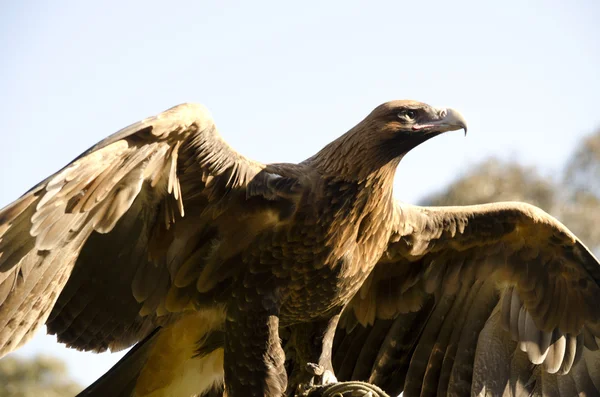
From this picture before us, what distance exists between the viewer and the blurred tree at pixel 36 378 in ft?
40.2

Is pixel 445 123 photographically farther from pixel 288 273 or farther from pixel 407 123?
pixel 288 273

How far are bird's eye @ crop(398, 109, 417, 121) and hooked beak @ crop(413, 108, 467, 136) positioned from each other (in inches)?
2.4

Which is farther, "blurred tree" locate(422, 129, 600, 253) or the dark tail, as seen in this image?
"blurred tree" locate(422, 129, 600, 253)

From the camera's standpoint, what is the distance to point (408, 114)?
5.71 metres

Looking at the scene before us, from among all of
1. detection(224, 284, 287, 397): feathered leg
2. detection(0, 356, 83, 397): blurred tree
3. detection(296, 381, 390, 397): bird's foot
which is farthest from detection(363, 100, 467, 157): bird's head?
detection(0, 356, 83, 397): blurred tree

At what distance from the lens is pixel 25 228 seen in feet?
15.0

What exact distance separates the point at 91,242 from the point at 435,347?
2.63 metres

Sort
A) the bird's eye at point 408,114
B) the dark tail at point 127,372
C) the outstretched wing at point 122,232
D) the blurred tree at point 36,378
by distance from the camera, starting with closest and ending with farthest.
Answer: the outstretched wing at point 122,232, the bird's eye at point 408,114, the dark tail at point 127,372, the blurred tree at point 36,378

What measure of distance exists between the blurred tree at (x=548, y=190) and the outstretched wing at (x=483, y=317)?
810 centimetres

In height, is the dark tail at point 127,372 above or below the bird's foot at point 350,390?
above

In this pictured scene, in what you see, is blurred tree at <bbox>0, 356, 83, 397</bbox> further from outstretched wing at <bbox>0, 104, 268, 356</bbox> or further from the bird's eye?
the bird's eye

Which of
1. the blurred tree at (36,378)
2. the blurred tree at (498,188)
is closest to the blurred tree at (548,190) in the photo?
the blurred tree at (498,188)

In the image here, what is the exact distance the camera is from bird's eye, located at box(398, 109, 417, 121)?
5.70 metres

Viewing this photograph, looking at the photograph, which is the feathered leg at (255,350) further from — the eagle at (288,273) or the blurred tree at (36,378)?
the blurred tree at (36,378)
